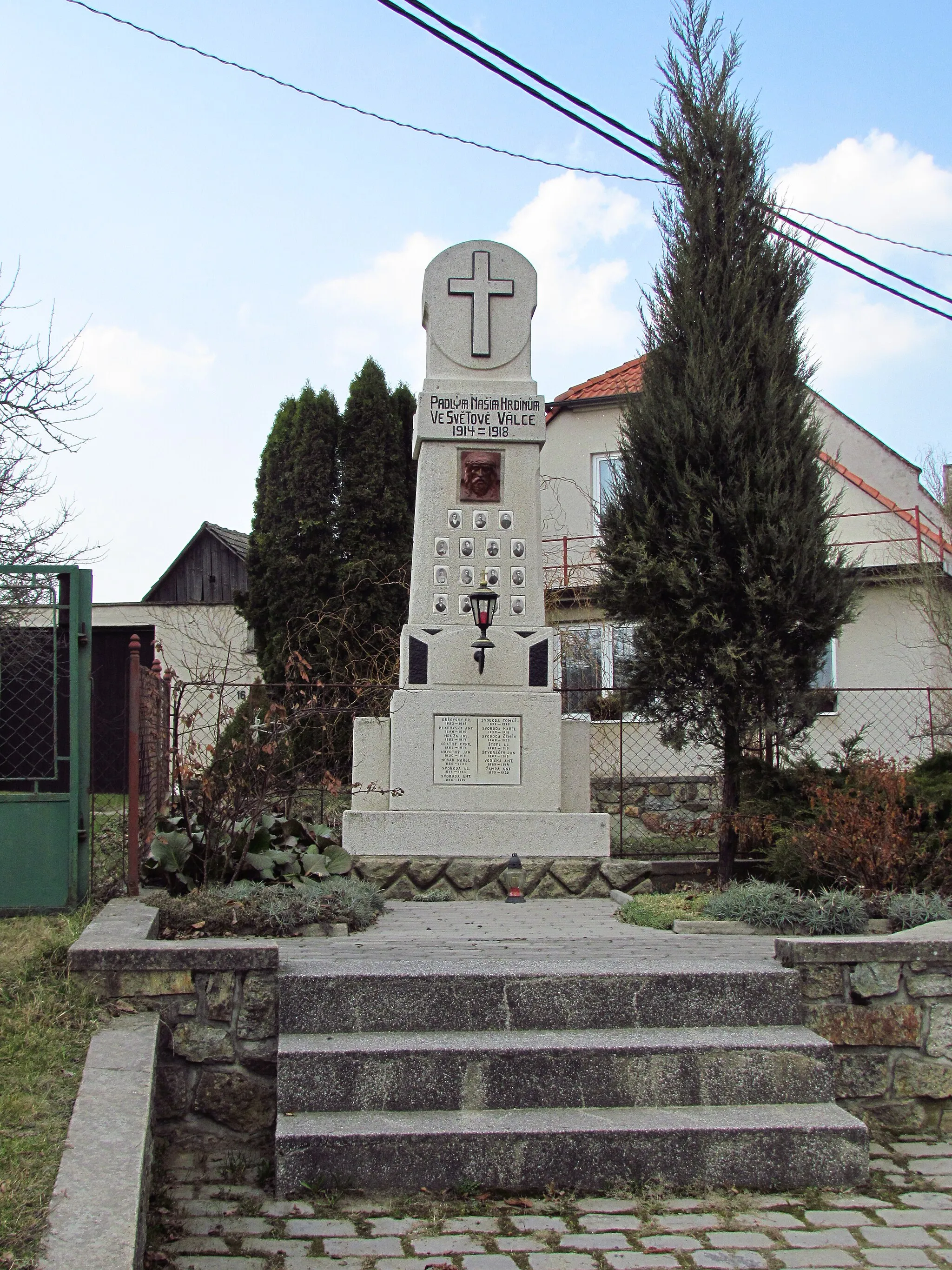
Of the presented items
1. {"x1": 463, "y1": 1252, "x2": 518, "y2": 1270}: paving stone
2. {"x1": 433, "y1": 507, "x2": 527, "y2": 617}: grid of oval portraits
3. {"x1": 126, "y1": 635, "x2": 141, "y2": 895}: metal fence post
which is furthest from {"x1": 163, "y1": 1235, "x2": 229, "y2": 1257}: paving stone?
{"x1": 433, "y1": 507, "x2": 527, "y2": 617}: grid of oval portraits

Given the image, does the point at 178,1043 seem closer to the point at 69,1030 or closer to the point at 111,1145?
the point at 69,1030

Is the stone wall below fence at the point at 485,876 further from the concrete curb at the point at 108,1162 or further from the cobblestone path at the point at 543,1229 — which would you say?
the cobblestone path at the point at 543,1229

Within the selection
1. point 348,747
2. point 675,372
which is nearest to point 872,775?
point 675,372

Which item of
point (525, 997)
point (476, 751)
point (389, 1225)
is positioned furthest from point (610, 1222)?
point (476, 751)

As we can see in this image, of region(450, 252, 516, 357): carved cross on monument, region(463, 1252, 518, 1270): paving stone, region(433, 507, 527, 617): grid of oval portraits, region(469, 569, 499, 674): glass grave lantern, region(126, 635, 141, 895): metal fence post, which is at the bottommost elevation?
region(463, 1252, 518, 1270): paving stone

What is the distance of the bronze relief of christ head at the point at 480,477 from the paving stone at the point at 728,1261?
5713 mm

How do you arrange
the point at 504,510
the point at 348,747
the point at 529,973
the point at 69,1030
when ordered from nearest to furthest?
the point at 69,1030 → the point at 529,973 → the point at 504,510 → the point at 348,747

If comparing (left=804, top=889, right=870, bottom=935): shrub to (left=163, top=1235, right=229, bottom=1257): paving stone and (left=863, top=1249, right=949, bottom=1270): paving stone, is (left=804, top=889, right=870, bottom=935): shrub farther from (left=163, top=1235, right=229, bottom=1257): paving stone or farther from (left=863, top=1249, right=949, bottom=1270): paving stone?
(left=163, top=1235, right=229, bottom=1257): paving stone

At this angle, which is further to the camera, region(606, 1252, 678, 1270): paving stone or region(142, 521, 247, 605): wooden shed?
region(142, 521, 247, 605): wooden shed

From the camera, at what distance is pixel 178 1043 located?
13.9 ft

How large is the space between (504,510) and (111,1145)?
18.7 ft

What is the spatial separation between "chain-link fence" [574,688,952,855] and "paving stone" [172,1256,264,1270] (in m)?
7.93

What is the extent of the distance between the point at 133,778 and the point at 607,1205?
321 cm

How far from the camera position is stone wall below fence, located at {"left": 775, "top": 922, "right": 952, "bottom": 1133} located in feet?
14.6
